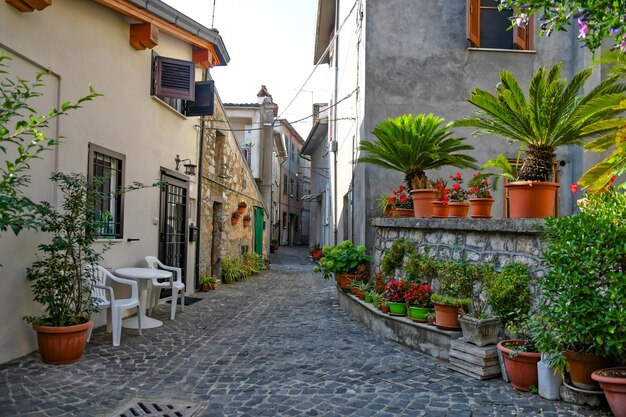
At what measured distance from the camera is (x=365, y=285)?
778 centimetres

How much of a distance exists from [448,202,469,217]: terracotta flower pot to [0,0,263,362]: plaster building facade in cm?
412

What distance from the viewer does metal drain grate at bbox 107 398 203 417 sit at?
12.1 ft

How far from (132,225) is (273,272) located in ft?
29.6

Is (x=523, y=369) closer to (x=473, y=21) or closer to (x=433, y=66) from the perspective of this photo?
(x=433, y=66)

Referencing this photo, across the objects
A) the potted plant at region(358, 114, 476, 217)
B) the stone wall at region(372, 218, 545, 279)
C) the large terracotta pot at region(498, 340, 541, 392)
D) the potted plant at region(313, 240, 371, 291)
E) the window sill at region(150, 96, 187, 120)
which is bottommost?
the large terracotta pot at region(498, 340, 541, 392)

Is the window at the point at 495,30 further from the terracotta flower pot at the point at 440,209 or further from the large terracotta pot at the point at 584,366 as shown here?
the large terracotta pot at the point at 584,366

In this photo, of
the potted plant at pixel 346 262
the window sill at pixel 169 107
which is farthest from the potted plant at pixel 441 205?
the window sill at pixel 169 107

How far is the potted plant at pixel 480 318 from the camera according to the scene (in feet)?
15.2

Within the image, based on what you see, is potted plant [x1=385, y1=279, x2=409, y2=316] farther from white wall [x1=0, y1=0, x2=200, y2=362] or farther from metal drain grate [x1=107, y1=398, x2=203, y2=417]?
white wall [x1=0, y1=0, x2=200, y2=362]

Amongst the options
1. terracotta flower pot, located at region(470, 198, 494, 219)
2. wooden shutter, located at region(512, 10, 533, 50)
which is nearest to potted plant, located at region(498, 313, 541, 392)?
terracotta flower pot, located at region(470, 198, 494, 219)

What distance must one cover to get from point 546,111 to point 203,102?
6393 millimetres

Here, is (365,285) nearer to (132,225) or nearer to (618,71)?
(132,225)

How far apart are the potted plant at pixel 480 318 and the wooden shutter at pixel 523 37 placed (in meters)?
5.22

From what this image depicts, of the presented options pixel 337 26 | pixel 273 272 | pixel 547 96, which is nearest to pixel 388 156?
pixel 547 96
